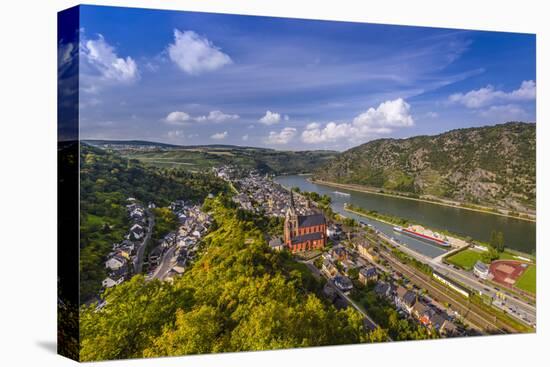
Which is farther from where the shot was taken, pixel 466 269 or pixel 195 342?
pixel 466 269

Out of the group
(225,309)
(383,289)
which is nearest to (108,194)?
(225,309)

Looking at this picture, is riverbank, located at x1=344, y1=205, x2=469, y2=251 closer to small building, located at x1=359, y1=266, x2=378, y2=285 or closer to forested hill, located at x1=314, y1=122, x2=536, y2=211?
forested hill, located at x1=314, y1=122, x2=536, y2=211

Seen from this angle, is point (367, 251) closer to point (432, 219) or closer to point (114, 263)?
point (432, 219)

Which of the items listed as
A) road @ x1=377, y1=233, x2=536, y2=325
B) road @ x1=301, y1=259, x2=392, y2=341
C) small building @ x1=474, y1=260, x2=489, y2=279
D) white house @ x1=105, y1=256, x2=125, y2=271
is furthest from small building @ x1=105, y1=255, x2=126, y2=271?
small building @ x1=474, y1=260, x2=489, y2=279

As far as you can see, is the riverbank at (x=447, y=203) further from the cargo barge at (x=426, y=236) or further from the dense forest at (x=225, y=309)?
the dense forest at (x=225, y=309)

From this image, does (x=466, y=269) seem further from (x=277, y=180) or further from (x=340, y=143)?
(x=277, y=180)

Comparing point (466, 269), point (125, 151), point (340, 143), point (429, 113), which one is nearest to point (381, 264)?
point (466, 269)

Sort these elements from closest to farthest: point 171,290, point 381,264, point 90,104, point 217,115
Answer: point 90,104 < point 171,290 < point 217,115 < point 381,264
